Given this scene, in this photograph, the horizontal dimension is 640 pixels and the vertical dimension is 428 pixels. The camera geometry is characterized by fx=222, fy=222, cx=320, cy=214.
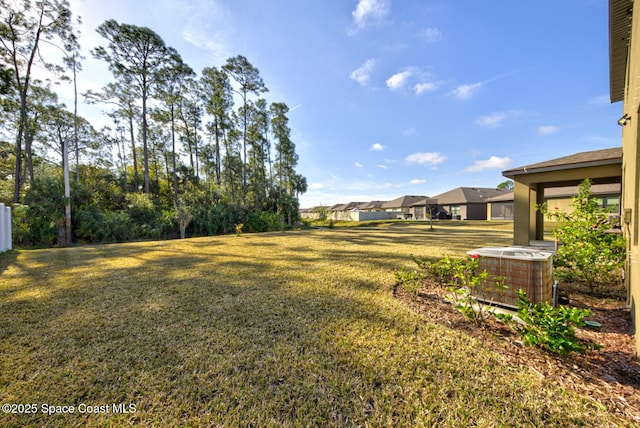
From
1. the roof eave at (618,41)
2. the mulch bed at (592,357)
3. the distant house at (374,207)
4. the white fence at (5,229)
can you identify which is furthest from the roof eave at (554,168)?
the distant house at (374,207)

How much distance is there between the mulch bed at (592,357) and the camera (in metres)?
1.43

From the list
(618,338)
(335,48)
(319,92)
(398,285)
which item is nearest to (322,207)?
(319,92)

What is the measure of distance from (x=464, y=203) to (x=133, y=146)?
31.0 meters

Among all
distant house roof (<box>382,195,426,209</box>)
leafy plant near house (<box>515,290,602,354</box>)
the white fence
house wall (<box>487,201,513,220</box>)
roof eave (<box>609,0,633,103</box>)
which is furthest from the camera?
distant house roof (<box>382,195,426,209</box>)

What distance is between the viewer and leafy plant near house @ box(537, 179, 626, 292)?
2.99 m


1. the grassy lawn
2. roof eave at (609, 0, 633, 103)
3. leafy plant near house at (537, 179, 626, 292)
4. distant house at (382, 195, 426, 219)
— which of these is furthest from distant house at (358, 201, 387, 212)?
the grassy lawn

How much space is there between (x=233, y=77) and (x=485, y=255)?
18930mm

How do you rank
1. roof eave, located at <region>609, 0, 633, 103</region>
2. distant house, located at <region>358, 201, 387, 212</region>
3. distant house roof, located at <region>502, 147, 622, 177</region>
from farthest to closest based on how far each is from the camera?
distant house, located at <region>358, 201, 387, 212</region>
distant house roof, located at <region>502, 147, 622, 177</region>
roof eave, located at <region>609, 0, 633, 103</region>

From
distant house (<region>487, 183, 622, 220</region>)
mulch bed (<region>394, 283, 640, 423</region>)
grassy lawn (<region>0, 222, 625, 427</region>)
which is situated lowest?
mulch bed (<region>394, 283, 640, 423</region>)

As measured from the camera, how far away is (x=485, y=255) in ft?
9.60

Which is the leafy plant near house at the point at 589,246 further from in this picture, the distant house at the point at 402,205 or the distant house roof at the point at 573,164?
the distant house at the point at 402,205

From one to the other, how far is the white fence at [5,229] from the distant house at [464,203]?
27287mm

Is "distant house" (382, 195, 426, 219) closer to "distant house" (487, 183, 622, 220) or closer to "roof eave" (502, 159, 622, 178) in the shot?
"distant house" (487, 183, 622, 220)

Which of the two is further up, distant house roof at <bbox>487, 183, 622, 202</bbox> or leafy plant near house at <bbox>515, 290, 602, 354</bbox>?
distant house roof at <bbox>487, 183, 622, 202</bbox>
